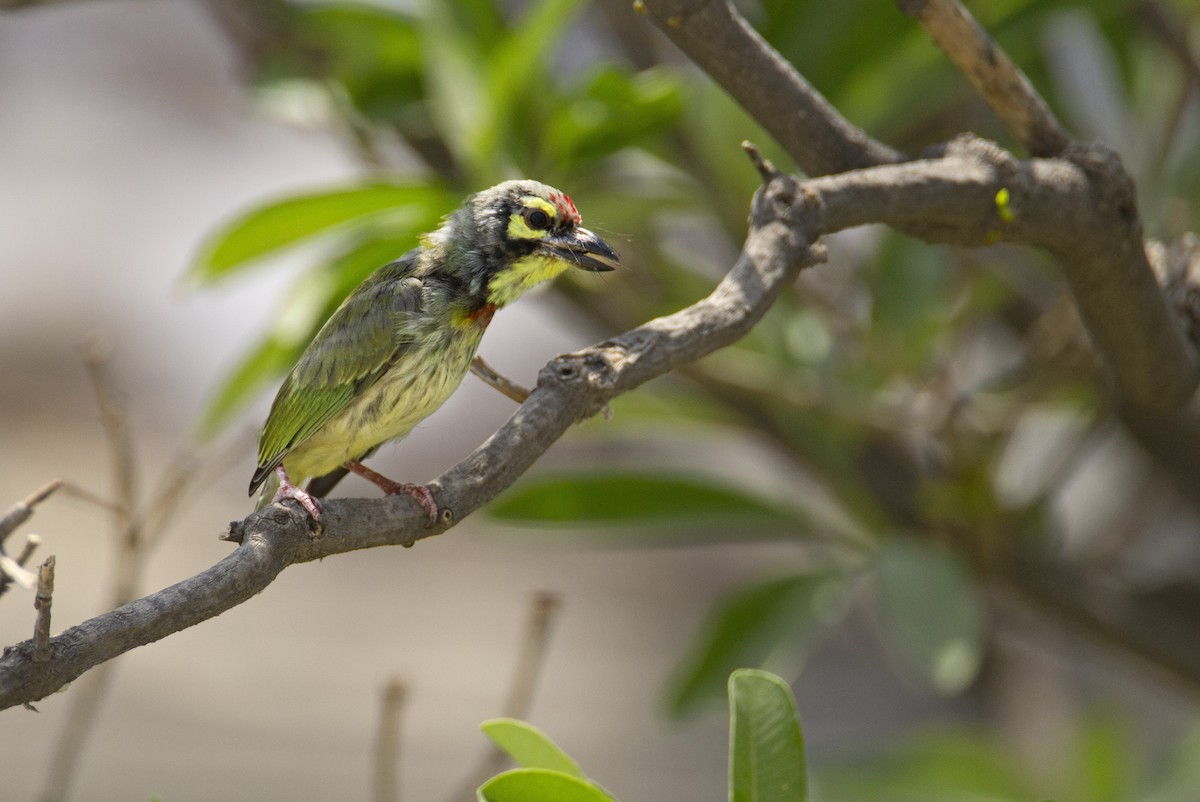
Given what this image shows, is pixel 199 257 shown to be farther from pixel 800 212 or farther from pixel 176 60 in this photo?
pixel 176 60

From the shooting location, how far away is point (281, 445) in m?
1.68

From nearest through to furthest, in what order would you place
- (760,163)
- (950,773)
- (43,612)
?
(43,612) → (760,163) → (950,773)

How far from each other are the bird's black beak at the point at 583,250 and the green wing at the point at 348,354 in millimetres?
215

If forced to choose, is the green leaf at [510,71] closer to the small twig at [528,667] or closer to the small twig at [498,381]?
the small twig at [498,381]

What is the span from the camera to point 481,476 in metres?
1.17

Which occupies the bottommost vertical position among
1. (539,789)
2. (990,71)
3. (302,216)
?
(539,789)

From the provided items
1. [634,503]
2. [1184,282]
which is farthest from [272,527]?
[634,503]

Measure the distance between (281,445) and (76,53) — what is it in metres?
8.02

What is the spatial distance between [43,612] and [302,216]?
Result: 4.31ft

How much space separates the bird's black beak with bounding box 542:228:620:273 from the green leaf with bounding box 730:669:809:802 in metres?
0.51

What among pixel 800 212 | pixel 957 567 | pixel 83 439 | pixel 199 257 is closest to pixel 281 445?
pixel 199 257

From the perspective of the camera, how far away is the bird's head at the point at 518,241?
4.85 feet

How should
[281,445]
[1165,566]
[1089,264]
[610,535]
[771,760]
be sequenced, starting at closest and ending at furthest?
[771,760] < [1089,264] < [281,445] < [610,535] < [1165,566]

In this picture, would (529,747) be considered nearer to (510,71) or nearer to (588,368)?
(588,368)
